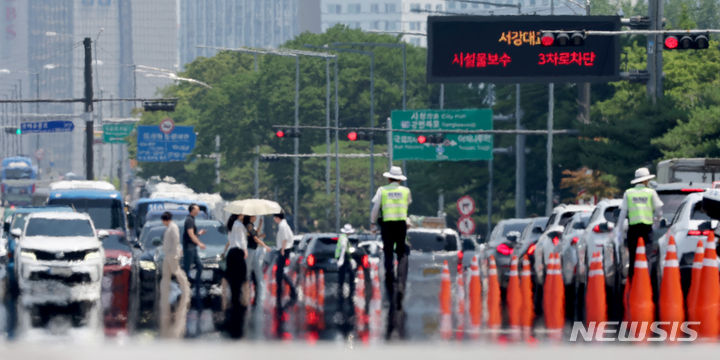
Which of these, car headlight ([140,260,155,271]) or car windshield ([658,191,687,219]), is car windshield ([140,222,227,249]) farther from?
car windshield ([658,191,687,219])

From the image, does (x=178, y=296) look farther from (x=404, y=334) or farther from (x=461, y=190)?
(x=461, y=190)

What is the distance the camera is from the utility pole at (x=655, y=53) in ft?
139

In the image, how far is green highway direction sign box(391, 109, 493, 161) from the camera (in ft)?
208

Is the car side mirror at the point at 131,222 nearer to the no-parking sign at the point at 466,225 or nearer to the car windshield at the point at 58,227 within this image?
the car windshield at the point at 58,227

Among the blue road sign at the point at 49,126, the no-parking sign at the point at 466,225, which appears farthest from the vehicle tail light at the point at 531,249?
the blue road sign at the point at 49,126

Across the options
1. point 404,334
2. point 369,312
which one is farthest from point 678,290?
point 369,312

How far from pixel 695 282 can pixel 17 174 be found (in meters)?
124

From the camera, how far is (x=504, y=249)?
25.5 m

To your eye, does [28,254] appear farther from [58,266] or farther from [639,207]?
[639,207]

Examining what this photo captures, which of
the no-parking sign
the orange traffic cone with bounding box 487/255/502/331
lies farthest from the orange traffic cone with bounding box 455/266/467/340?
the no-parking sign

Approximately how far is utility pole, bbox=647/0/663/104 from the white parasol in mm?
17935

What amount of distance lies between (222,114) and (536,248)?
7543 cm

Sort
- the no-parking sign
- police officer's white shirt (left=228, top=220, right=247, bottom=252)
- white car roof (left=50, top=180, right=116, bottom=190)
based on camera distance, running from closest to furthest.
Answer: police officer's white shirt (left=228, top=220, right=247, bottom=252)
white car roof (left=50, top=180, right=116, bottom=190)
the no-parking sign

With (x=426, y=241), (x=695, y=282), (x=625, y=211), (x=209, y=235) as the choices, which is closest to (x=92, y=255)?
(x=209, y=235)
